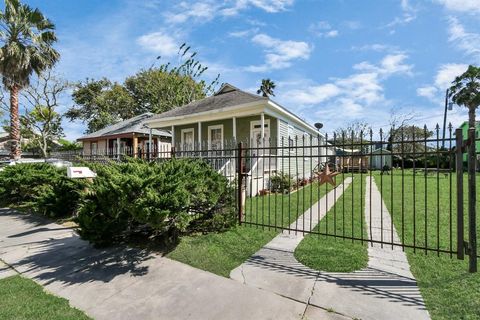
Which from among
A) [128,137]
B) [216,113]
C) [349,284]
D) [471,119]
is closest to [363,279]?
[349,284]

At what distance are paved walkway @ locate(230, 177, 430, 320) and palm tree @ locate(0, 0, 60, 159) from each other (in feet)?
65.8

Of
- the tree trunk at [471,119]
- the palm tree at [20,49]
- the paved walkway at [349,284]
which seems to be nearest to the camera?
the paved walkway at [349,284]

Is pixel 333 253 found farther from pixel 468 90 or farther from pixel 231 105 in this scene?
pixel 468 90

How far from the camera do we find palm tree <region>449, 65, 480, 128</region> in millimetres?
32406

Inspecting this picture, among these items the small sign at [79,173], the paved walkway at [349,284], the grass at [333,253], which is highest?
the small sign at [79,173]

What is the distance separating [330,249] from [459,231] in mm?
1804

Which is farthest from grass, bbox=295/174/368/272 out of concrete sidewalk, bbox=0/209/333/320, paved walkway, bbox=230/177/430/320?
concrete sidewalk, bbox=0/209/333/320

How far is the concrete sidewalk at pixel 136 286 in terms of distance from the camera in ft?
9.59

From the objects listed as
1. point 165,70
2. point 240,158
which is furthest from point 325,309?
point 165,70

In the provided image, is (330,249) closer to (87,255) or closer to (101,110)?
(87,255)

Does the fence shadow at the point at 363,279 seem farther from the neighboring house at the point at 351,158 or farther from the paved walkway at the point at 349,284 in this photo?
the neighboring house at the point at 351,158

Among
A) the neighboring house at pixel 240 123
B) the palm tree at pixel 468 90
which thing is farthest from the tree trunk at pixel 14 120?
the palm tree at pixel 468 90

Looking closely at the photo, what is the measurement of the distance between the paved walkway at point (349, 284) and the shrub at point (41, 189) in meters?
4.26

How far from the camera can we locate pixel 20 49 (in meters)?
16.9
